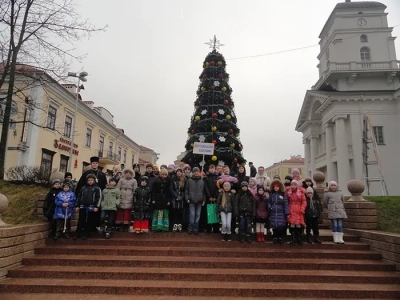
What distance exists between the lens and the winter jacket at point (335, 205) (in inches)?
273

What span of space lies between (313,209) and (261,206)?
51.2 inches

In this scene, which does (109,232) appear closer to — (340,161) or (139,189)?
(139,189)

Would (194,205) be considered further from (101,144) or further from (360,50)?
(360,50)

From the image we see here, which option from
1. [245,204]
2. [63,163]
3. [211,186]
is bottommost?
[245,204]

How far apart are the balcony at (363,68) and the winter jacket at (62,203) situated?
27.1 metres

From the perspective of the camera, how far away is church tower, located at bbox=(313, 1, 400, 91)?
88.9 ft

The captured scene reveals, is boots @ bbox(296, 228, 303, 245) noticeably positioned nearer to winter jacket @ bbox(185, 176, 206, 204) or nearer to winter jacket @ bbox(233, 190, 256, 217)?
winter jacket @ bbox(233, 190, 256, 217)

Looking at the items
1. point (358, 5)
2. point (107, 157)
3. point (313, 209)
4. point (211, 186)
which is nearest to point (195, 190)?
point (211, 186)

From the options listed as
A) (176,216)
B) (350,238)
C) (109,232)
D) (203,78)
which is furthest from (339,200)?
(203,78)

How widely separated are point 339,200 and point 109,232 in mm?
5893

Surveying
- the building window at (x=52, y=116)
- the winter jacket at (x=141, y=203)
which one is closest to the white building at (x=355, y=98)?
the winter jacket at (x=141, y=203)

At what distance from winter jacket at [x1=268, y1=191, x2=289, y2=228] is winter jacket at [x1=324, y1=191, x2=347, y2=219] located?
1254 millimetres

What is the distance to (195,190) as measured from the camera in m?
7.29

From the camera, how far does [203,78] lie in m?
13.5
